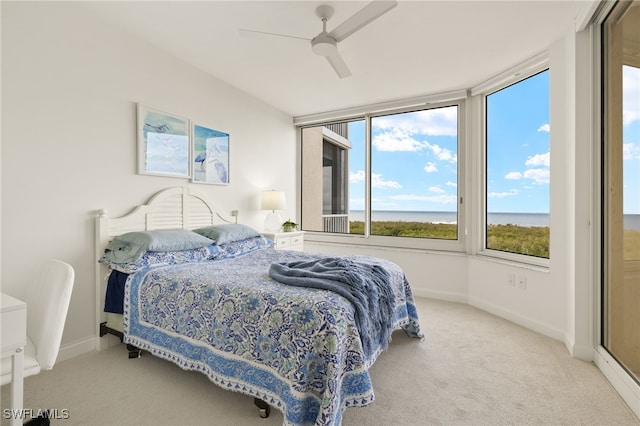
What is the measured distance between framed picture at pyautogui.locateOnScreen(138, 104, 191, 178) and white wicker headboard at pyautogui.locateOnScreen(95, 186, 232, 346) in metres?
0.21

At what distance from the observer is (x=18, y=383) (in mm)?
1280

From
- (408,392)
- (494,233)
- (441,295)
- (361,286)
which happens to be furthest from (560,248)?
(361,286)

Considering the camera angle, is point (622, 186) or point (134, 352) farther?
point (134, 352)

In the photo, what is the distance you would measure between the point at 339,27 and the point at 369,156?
2.50 m

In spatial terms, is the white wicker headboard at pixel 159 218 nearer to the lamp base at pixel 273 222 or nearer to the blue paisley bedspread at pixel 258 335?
the blue paisley bedspread at pixel 258 335

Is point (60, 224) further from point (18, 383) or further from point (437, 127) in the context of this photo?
point (437, 127)

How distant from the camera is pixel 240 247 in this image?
121 inches

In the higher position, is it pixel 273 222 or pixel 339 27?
pixel 339 27

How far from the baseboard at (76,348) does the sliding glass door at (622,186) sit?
11.7 ft

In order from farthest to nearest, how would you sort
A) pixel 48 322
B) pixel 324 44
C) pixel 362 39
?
1. pixel 362 39
2. pixel 324 44
3. pixel 48 322

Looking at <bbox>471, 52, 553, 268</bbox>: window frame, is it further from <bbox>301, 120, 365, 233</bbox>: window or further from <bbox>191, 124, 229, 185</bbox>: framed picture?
<bbox>191, 124, 229, 185</bbox>: framed picture

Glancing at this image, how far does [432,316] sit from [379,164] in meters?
2.14

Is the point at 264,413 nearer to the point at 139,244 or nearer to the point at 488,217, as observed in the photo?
the point at 139,244

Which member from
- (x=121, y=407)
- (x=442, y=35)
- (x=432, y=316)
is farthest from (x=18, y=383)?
(x=442, y=35)
